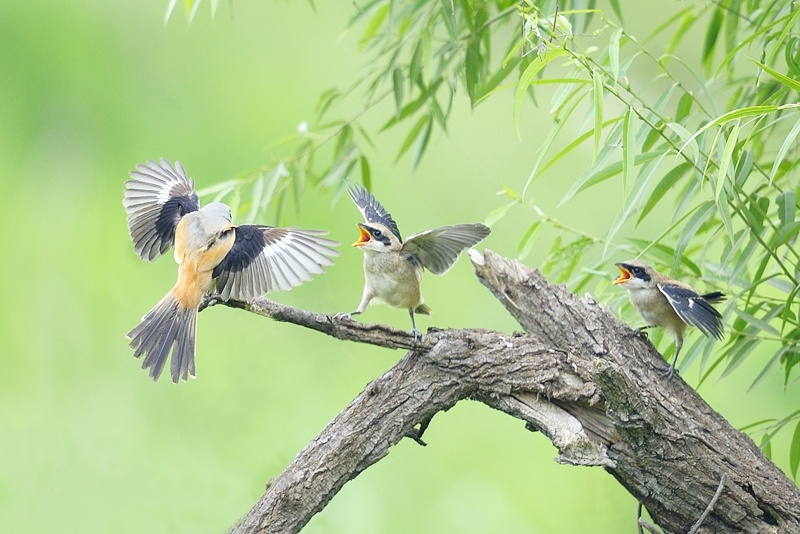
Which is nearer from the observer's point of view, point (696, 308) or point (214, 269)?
point (214, 269)

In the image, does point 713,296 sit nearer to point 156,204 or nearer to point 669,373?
point 669,373

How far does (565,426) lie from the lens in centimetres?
133

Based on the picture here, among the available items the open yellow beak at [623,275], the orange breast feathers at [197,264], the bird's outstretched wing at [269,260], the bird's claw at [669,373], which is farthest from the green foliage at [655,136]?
the orange breast feathers at [197,264]

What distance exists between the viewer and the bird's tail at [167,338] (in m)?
1.35

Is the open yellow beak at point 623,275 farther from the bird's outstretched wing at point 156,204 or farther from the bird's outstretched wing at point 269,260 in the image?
the bird's outstretched wing at point 156,204

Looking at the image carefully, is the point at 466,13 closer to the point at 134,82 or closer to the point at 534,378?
the point at 534,378

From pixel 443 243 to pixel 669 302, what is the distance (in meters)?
0.41

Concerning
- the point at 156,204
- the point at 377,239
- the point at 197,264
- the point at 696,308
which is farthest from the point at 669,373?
the point at 156,204

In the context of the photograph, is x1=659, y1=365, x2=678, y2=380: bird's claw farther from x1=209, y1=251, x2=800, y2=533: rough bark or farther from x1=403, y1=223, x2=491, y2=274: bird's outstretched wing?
x1=403, y1=223, x2=491, y2=274: bird's outstretched wing

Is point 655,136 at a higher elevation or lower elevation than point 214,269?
lower

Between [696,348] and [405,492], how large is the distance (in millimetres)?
1888

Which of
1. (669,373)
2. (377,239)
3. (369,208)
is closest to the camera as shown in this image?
(669,373)

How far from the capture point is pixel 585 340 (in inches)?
56.4

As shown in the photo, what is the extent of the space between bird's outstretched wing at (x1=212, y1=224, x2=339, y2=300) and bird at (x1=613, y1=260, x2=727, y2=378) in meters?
0.57
